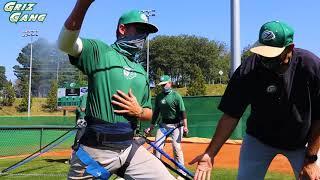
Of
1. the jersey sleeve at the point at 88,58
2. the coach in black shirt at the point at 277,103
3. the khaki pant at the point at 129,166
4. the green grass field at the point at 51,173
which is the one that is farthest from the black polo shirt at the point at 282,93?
the green grass field at the point at 51,173

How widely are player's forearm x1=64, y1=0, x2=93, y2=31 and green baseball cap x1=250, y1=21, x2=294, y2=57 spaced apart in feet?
4.62

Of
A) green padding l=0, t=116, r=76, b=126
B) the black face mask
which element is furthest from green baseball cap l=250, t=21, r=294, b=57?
green padding l=0, t=116, r=76, b=126

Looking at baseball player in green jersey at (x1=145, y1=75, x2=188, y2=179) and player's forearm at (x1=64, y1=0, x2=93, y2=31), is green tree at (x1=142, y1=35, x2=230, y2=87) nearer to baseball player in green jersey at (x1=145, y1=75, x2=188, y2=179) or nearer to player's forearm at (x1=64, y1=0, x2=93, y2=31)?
baseball player in green jersey at (x1=145, y1=75, x2=188, y2=179)

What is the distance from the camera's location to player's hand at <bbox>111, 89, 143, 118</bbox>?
15.1 ft

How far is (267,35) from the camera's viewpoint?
Result: 4.41m

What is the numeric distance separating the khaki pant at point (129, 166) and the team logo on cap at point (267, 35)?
4.95ft

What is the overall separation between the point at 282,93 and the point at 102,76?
5.26 ft

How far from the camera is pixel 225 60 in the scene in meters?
108

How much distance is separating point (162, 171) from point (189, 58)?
9866cm

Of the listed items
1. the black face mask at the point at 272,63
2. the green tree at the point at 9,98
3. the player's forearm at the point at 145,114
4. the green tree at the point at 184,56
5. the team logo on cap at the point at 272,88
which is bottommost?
the green tree at the point at 9,98

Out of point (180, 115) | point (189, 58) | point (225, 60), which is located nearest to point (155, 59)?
point (189, 58)

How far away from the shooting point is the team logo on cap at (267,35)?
4373 mm

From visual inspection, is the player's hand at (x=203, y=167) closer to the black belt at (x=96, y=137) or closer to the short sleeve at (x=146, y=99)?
the black belt at (x=96, y=137)

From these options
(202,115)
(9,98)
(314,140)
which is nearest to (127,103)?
(314,140)
